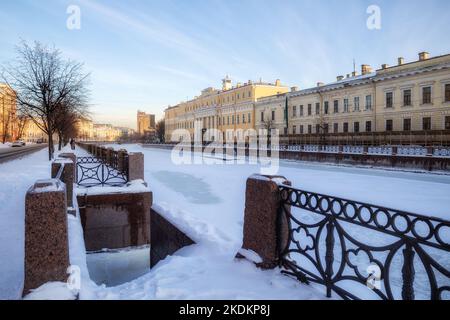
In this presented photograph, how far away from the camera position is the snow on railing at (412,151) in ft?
68.2

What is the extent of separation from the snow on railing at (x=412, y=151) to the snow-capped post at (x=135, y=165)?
1711 centimetres

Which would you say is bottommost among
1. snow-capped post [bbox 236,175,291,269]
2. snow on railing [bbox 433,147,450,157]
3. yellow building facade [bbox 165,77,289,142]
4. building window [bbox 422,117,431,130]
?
snow-capped post [bbox 236,175,291,269]

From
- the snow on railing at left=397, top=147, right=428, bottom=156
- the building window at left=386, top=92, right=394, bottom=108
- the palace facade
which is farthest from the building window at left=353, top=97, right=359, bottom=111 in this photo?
the snow on railing at left=397, top=147, right=428, bottom=156

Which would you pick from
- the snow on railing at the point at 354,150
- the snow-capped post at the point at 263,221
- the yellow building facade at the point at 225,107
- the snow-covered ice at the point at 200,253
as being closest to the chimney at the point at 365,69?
the yellow building facade at the point at 225,107

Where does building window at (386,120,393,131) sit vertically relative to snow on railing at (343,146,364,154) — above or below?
above

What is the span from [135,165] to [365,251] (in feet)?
32.0

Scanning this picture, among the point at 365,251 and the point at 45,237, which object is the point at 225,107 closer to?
the point at 45,237

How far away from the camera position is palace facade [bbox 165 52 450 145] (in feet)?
109

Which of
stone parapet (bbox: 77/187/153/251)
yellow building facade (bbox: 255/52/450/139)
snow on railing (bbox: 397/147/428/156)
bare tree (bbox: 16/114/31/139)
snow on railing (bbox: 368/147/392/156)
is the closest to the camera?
stone parapet (bbox: 77/187/153/251)

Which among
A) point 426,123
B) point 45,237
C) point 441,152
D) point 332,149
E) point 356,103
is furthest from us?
point 356,103

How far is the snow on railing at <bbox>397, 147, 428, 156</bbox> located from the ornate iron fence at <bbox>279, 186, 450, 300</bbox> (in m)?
14.8

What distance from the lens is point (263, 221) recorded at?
4410 millimetres

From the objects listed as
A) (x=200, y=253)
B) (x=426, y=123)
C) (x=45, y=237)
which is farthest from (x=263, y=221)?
(x=426, y=123)

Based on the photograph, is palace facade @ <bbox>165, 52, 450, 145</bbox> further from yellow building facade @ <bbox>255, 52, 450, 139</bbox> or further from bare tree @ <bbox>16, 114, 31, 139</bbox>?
bare tree @ <bbox>16, 114, 31, 139</bbox>
